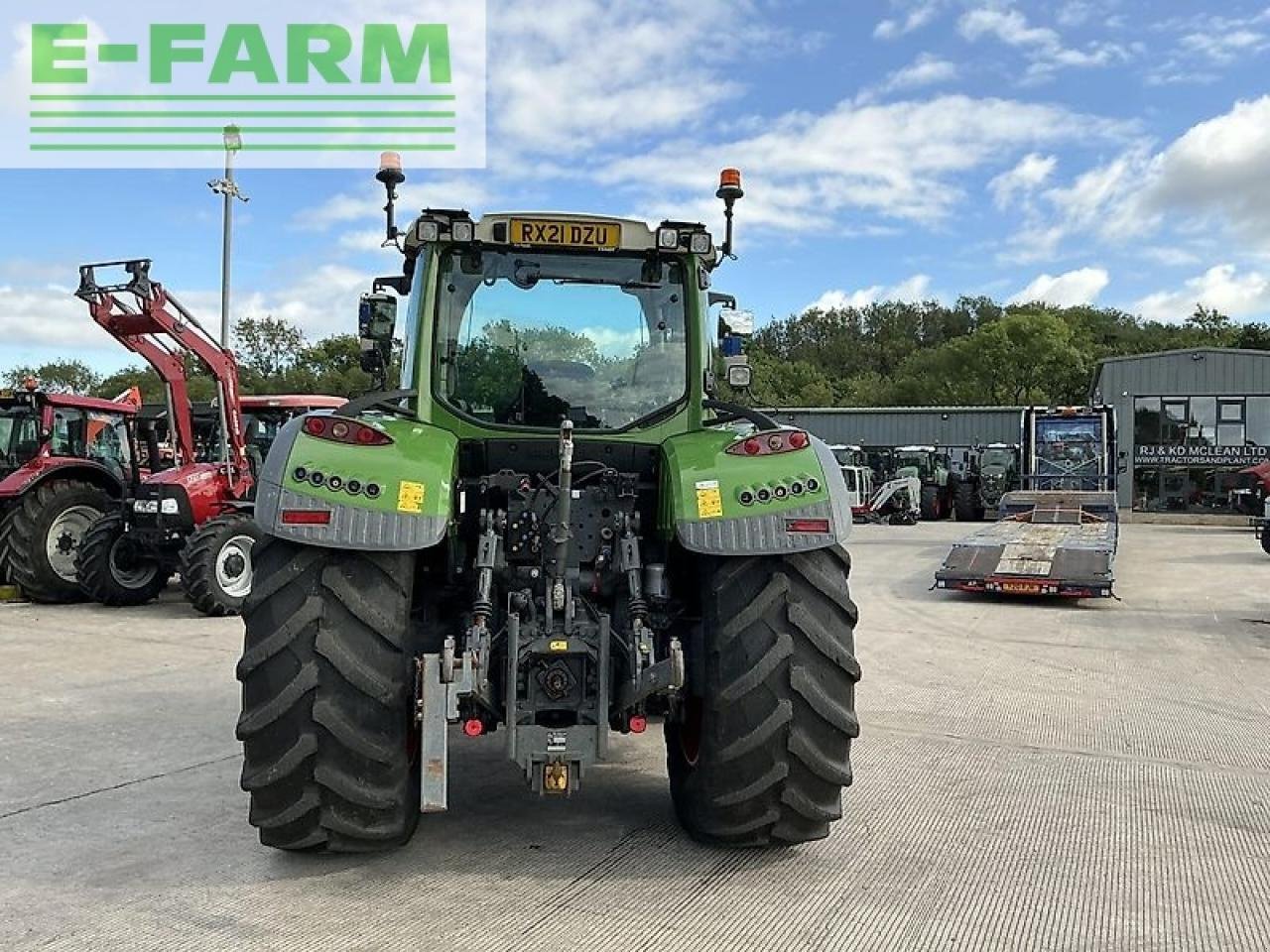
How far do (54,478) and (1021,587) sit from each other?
1061 centimetres

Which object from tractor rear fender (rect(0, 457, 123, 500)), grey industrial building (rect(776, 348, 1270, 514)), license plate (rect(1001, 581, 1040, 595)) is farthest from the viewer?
grey industrial building (rect(776, 348, 1270, 514))

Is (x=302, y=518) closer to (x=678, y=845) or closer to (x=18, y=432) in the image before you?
(x=678, y=845)

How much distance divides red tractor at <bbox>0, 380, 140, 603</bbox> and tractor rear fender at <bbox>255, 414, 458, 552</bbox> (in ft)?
29.3

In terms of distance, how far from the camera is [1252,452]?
3544 centimetres

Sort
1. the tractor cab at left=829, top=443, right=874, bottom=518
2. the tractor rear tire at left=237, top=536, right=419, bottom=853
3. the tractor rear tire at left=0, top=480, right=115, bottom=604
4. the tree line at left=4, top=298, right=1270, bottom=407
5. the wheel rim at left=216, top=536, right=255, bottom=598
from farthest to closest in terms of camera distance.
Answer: the tree line at left=4, top=298, right=1270, bottom=407 < the tractor cab at left=829, top=443, right=874, bottom=518 < the tractor rear tire at left=0, top=480, right=115, bottom=604 < the wheel rim at left=216, top=536, right=255, bottom=598 < the tractor rear tire at left=237, top=536, right=419, bottom=853

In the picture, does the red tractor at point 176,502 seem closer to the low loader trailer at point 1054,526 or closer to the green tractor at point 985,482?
the low loader trailer at point 1054,526

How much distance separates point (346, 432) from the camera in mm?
4090

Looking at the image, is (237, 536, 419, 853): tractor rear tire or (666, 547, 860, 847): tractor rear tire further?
(666, 547, 860, 847): tractor rear tire

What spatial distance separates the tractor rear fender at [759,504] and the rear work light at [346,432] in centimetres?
110

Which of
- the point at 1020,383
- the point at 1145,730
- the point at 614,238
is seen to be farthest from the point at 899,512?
the point at 1020,383

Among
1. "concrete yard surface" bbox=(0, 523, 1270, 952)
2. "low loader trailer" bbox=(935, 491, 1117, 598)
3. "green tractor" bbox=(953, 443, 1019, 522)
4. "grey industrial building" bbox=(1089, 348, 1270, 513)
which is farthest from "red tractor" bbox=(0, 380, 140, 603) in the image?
"grey industrial building" bbox=(1089, 348, 1270, 513)

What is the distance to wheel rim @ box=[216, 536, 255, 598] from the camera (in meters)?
10.8

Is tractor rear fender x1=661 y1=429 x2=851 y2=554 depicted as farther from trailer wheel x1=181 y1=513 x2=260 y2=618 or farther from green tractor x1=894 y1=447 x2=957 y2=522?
green tractor x1=894 y1=447 x2=957 y2=522

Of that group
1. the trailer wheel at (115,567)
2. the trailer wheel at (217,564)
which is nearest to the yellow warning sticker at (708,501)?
the trailer wheel at (217,564)
